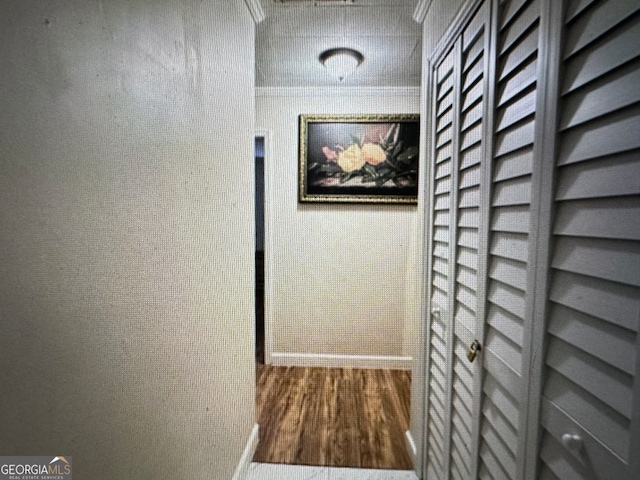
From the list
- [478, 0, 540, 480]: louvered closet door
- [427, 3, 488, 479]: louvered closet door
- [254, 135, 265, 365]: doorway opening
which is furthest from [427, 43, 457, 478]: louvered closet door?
[254, 135, 265, 365]: doorway opening

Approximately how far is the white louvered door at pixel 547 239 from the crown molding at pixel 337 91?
1.32 m

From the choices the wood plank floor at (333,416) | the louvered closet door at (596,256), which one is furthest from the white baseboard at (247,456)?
the louvered closet door at (596,256)

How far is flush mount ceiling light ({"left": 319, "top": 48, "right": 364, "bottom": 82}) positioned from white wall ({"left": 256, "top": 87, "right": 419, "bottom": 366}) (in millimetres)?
398

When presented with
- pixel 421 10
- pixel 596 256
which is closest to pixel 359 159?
pixel 421 10

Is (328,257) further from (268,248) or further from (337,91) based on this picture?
(337,91)

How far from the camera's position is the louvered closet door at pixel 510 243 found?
0.67m

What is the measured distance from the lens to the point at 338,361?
2.47 m

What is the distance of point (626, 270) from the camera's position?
0.46 m

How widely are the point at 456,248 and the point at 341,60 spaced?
4.42 feet

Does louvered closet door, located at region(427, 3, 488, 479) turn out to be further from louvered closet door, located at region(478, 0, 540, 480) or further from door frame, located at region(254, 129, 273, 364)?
door frame, located at region(254, 129, 273, 364)

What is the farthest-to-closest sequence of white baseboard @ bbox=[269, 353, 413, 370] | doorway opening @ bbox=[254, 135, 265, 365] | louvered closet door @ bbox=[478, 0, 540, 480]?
1. doorway opening @ bbox=[254, 135, 265, 365]
2. white baseboard @ bbox=[269, 353, 413, 370]
3. louvered closet door @ bbox=[478, 0, 540, 480]

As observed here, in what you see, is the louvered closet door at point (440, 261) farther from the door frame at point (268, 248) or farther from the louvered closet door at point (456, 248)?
the door frame at point (268, 248)

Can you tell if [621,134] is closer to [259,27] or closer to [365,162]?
[259,27]

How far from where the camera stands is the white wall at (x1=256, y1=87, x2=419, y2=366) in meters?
2.35
